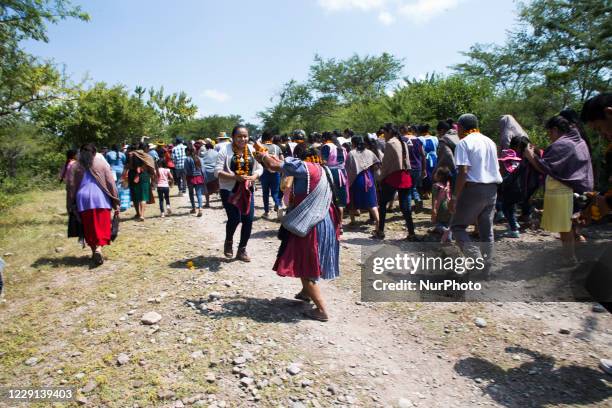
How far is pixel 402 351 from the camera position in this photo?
3.66 m

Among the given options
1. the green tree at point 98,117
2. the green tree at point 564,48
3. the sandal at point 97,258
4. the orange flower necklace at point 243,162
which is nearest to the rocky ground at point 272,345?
the sandal at point 97,258

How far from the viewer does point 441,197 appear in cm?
680

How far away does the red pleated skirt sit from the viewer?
583 cm

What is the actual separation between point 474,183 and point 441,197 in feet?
7.64

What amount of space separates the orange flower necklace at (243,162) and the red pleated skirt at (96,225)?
6.86ft

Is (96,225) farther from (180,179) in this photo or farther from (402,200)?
(180,179)

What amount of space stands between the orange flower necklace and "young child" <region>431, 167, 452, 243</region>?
2.96 metres

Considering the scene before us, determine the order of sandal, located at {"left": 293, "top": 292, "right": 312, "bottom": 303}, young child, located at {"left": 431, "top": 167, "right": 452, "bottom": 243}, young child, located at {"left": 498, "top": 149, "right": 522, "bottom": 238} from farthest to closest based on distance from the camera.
A: 1. young child, located at {"left": 431, "top": 167, "right": 452, "bottom": 243}
2. young child, located at {"left": 498, "top": 149, "right": 522, "bottom": 238}
3. sandal, located at {"left": 293, "top": 292, "right": 312, "bottom": 303}

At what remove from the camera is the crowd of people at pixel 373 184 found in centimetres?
392

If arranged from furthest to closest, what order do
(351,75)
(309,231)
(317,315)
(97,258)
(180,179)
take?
(351,75), (180,179), (97,258), (317,315), (309,231)

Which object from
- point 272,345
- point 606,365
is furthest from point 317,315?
point 606,365

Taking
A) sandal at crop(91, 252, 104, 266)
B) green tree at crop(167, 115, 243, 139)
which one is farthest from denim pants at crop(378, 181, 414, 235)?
green tree at crop(167, 115, 243, 139)

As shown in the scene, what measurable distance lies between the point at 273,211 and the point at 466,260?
570 cm

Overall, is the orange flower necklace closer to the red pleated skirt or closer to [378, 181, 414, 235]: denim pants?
the red pleated skirt
